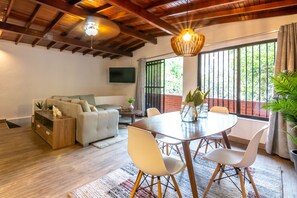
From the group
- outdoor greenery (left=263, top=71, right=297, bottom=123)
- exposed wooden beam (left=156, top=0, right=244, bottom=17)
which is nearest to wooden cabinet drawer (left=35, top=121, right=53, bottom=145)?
exposed wooden beam (left=156, top=0, right=244, bottom=17)

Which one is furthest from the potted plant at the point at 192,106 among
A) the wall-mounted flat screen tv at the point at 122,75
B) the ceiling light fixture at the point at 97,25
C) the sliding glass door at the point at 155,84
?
the wall-mounted flat screen tv at the point at 122,75

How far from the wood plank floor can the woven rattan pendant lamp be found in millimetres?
1895

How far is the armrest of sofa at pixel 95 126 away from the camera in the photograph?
3283 mm

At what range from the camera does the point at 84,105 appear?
11.4 ft

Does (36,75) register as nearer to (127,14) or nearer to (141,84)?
(141,84)

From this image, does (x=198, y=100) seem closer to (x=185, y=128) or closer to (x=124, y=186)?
(x=185, y=128)

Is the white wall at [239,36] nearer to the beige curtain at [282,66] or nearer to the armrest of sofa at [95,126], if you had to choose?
the beige curtain at [282,66]

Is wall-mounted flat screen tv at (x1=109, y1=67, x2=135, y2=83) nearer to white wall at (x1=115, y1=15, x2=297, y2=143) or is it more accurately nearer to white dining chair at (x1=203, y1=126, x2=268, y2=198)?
white wall at (x1=115, y1=15, x2=297, y2=143)

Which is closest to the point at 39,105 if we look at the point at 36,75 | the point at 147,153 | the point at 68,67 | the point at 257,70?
the point at 36,75

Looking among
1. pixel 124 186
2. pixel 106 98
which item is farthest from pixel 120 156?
pixel 106 98

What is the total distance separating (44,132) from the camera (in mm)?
3658

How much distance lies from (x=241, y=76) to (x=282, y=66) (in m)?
0.96

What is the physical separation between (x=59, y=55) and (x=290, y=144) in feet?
22.7

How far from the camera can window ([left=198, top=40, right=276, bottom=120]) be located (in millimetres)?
3449
